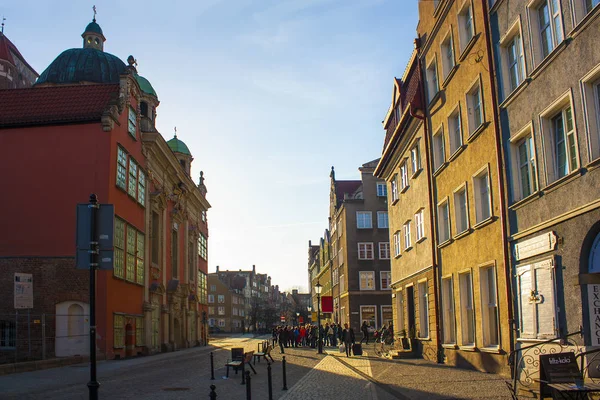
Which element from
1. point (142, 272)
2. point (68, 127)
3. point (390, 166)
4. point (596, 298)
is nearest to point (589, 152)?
point (596, 298)

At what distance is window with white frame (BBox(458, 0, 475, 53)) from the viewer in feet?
65.4

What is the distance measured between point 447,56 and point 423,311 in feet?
34.4

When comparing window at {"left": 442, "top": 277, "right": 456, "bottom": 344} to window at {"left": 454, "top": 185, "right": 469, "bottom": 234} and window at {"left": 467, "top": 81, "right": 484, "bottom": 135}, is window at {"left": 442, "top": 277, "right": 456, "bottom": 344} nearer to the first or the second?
window at {"left": 454, "top": 185, "right": 469, "bottom": 234}

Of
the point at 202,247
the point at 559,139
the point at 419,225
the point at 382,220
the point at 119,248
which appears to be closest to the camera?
the point at 559,139

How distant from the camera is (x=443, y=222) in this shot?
78.1 ft

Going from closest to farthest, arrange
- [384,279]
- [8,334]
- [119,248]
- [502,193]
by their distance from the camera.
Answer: [502,193], [8,334], [119,248], [384,279]

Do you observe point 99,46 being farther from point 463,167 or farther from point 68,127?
point 463,167

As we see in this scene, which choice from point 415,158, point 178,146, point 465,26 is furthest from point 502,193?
point 178,146

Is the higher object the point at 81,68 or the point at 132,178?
the point at 81,68

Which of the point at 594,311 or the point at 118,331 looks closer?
the point at 594,311

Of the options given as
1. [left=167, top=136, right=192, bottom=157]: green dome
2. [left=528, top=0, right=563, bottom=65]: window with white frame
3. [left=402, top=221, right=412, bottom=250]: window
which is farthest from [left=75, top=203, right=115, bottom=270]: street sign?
[left=167, top=136, right=192, bottom=157]: green dome

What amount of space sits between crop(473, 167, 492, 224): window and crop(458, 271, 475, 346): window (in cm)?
236

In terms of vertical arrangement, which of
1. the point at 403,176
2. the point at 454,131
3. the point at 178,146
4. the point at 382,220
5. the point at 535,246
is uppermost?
the point at 178,146

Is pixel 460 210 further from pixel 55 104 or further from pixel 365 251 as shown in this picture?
pixel 365 251
